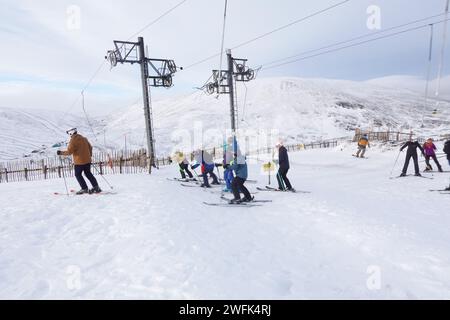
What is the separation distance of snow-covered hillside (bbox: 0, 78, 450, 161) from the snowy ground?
1425 inches

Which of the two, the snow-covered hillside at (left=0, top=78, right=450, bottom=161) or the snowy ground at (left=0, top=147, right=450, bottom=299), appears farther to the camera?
the snow-covered hillside at (left=0, top=78, right=450, bottom=161)

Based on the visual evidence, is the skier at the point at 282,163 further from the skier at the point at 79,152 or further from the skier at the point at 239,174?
the skier at the point at 79,152

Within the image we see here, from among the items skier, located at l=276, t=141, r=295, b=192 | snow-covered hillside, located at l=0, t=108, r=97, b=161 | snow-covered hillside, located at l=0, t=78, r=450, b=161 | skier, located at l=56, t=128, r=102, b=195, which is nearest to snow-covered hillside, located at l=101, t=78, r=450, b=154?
snow-covered hillside, located at l=0, t=78, r=450, b=161

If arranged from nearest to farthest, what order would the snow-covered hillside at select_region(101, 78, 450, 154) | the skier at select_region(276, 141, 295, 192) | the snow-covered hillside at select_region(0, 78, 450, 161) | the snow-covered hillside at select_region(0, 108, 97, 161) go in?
the skier at select_region(276, 141, 295, 192)
the snow-covered hillside at select_region(0, 108, 97, 161)
the snow-covered hillside at select_region(0, 78, 450, 161)
the snow-covered hillside at select_region(101, 78, 450, 154)

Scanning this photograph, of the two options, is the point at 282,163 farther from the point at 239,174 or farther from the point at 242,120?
the point at 242,120

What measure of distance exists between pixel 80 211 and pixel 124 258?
11.2 ft

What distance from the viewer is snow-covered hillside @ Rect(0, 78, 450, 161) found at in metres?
51.3

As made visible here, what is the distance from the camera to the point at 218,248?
5.02 meters

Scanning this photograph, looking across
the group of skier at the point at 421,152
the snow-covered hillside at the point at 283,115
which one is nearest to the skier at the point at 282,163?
the group of skier at the point at 421,152

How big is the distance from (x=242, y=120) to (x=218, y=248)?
54.3 m

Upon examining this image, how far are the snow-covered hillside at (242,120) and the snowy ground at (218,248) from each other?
36.2 m

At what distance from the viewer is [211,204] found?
338 inches

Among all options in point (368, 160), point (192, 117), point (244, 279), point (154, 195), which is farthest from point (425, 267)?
point (192, 117)

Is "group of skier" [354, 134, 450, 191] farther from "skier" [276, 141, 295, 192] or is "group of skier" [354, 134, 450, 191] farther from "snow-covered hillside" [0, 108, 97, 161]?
"snow-covered hillside" [0, 108, 97, 161]
